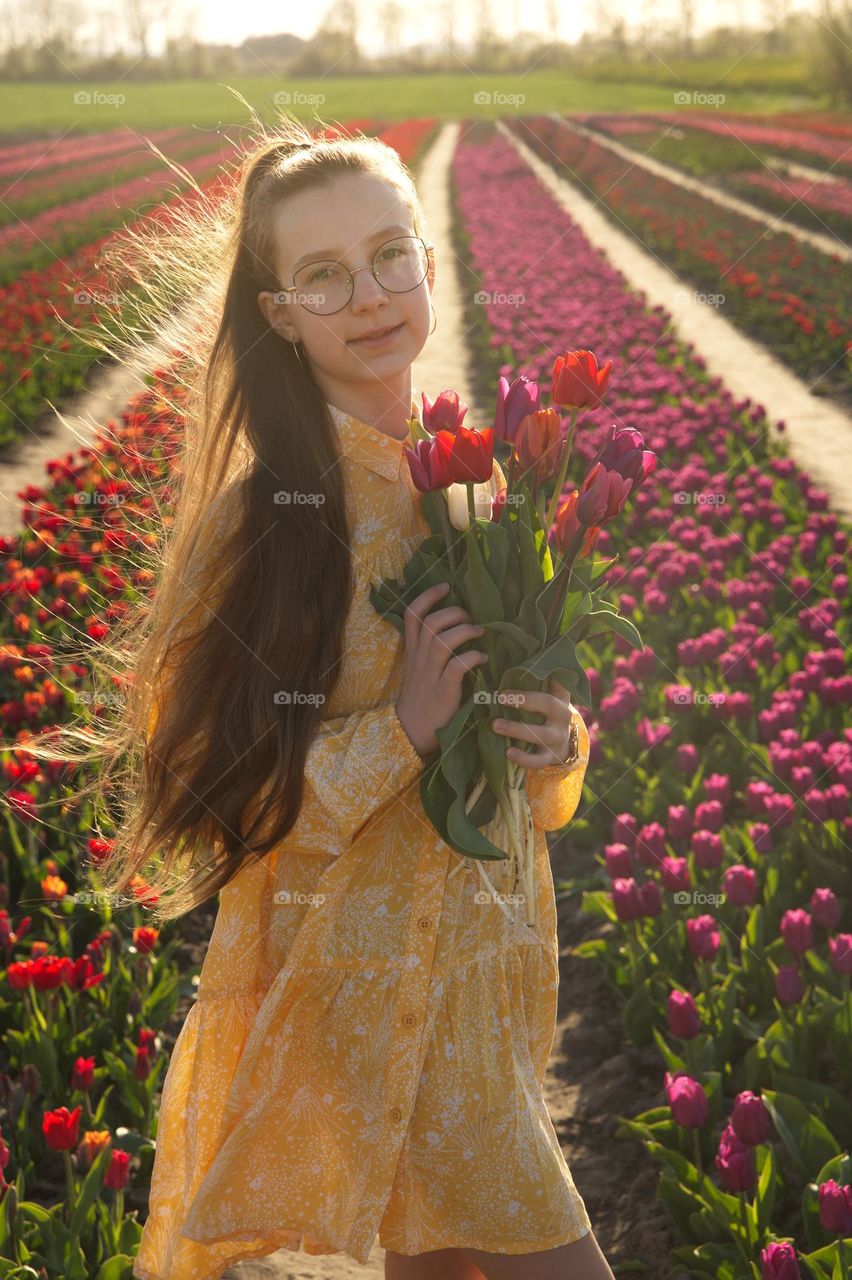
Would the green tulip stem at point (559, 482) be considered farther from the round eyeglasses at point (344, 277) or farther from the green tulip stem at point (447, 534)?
the round eyeglasses at point (344, 277)

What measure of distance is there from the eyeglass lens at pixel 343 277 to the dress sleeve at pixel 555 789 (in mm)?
613

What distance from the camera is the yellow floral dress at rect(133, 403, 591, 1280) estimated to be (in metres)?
1.71

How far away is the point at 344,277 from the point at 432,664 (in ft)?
1.73

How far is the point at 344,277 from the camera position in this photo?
1.81 m

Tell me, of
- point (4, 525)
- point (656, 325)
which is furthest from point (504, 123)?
point (4, 525)

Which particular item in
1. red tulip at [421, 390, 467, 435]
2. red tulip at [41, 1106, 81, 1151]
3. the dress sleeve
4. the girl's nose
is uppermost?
the girl's nose

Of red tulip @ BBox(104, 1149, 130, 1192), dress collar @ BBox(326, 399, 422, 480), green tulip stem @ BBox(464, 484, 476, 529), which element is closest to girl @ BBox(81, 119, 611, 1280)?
dress collar @ BBox(326, 399, 422, 480)

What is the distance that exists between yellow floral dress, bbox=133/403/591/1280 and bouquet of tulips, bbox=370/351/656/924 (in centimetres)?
8

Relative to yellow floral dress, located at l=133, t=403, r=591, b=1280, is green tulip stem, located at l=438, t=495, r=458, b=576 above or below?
above

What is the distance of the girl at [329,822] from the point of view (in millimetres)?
1712

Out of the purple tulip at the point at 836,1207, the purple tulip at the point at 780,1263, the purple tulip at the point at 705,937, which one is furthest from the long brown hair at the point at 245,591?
the purple tulip at the point at 705,937

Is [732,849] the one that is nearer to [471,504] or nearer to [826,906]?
[826,906]

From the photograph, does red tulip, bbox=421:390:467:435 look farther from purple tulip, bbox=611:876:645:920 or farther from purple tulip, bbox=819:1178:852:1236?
purple tulip, bbox=611:876:645:920

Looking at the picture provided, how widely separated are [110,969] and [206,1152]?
1.31 meters
